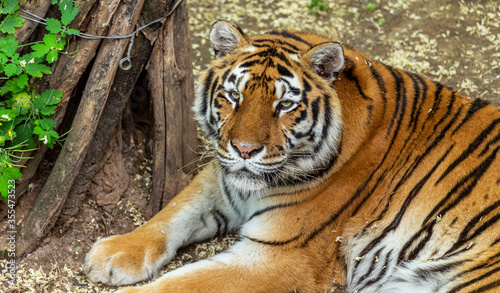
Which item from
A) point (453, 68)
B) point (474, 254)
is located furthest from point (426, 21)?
point (474, 254)

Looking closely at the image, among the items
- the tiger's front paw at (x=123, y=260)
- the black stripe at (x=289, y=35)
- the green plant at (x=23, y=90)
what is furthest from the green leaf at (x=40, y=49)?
the black stripe at (x=289, y=35)

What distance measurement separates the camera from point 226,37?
274cm

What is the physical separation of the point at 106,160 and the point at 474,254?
2058 mm

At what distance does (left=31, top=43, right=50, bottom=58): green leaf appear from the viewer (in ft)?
8.53

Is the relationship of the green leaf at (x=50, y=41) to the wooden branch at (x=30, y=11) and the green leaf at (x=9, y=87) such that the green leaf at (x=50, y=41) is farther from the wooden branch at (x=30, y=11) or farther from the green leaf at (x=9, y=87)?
the green leaf at (x=9, y=87)

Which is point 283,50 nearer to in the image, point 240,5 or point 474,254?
point 474,254

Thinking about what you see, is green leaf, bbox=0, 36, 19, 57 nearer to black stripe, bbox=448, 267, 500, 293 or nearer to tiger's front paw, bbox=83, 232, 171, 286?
tiger's front paw, bbox=83, 232, 171, 286

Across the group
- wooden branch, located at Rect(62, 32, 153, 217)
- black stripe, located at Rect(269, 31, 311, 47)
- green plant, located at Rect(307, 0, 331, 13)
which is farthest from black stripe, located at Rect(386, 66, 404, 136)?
green plant, located at Rect(307, 0, 331, 13)

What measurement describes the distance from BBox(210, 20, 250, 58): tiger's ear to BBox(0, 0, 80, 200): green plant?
674 millimetres

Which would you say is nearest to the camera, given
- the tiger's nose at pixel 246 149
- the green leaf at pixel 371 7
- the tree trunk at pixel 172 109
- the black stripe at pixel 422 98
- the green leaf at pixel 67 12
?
the tiger's nose at pixel 246 149

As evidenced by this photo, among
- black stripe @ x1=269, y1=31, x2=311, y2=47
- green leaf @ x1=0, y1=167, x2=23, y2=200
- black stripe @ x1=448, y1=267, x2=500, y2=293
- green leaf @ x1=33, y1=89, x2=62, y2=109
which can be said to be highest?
black stripe @ x1=269, y1=31, x2=311, y2=47

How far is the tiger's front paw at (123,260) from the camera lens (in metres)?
2.85

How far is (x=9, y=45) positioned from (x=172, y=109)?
3.23ft

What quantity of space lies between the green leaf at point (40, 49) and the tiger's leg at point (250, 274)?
123 centimetres
